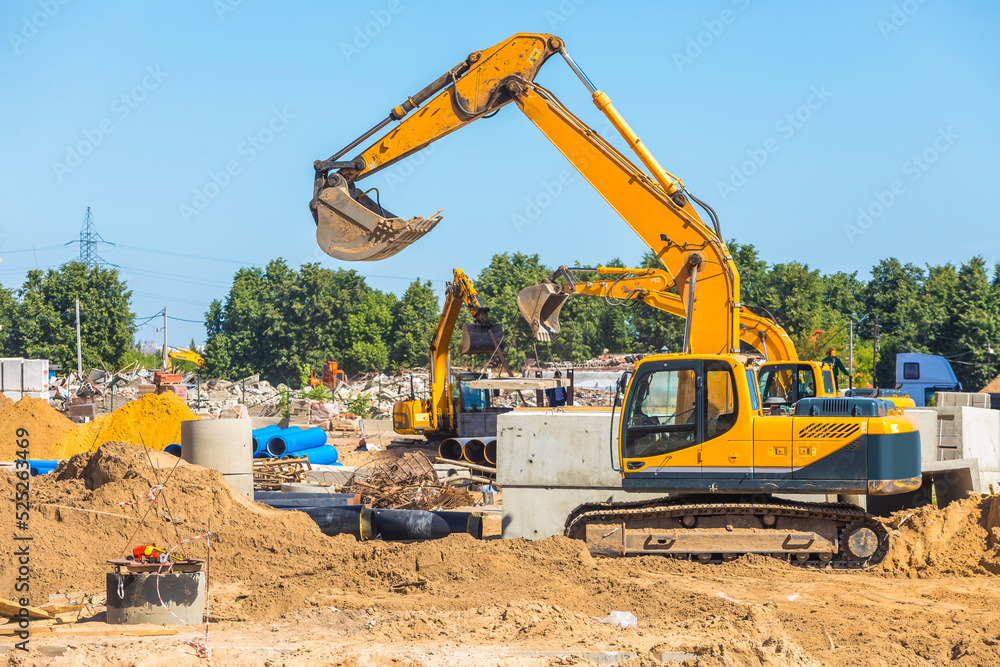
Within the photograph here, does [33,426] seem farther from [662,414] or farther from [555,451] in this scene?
[662,414]

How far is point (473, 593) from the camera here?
834 centimetres

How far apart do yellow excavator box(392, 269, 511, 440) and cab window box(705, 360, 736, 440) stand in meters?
12.2

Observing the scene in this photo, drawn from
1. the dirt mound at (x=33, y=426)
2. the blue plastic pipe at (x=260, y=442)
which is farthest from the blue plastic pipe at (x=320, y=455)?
the dirt mound at (x=33, y=426)

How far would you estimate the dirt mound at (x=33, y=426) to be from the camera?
18.8 meters

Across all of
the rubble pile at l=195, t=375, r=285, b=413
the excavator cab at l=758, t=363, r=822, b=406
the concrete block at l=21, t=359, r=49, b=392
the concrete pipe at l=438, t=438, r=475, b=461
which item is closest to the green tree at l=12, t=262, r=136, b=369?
the rubble pile at l=195, t=375, r=285, b=413

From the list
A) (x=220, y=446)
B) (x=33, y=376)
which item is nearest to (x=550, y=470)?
(x=220, y=446)

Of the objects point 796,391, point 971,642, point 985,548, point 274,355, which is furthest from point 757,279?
point 971,642

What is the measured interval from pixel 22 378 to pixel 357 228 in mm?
17381

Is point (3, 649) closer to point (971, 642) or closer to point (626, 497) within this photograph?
point (626, 497)

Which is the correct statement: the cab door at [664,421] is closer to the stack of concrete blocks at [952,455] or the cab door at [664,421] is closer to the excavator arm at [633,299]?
the stack of concrete blocks at [952,455]

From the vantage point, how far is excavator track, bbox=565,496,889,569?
9.41m

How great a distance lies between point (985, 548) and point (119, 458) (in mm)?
10394

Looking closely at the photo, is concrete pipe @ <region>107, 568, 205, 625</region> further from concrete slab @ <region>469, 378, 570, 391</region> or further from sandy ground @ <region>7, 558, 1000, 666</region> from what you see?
concrete slab @ <region>469, 378, 570, 391</region>

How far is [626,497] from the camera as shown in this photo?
10414 millimetres
